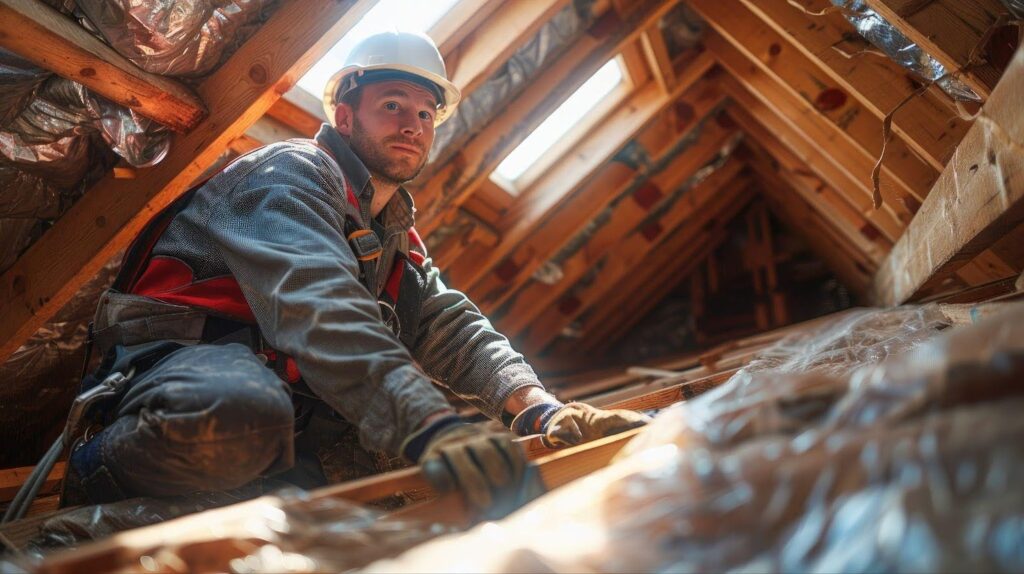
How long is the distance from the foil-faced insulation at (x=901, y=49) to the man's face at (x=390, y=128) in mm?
1252

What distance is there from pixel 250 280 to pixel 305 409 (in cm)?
44

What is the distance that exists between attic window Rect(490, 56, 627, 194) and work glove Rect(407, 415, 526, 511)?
2.87 m

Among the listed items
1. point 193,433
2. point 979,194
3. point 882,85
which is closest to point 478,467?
point 193,433

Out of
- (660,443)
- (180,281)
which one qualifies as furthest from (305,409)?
Result: (660,443)

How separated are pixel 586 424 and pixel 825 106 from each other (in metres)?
2.02

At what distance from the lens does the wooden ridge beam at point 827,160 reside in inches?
130

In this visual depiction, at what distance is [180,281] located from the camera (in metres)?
1.79

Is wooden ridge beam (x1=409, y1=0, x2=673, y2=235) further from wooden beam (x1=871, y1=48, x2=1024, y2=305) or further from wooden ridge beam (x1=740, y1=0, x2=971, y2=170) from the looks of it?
wooden beam (x1=871, y1=48, x2=1024, y2=305)

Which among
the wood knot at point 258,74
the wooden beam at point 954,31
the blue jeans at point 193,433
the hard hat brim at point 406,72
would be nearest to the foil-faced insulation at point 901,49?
the wooden beam at point 954,31

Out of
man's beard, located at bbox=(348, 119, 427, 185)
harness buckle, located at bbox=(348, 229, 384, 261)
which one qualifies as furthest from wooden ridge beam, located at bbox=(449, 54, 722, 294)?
harness buckle, located at bbox=(348, 229, 384, 261)

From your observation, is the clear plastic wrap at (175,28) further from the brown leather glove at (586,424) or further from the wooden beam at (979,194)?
the wooden beam at (979,194)

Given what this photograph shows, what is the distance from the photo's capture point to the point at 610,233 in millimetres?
4891

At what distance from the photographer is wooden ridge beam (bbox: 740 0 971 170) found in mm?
2371

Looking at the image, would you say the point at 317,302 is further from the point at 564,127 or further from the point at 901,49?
the point at 564,127
